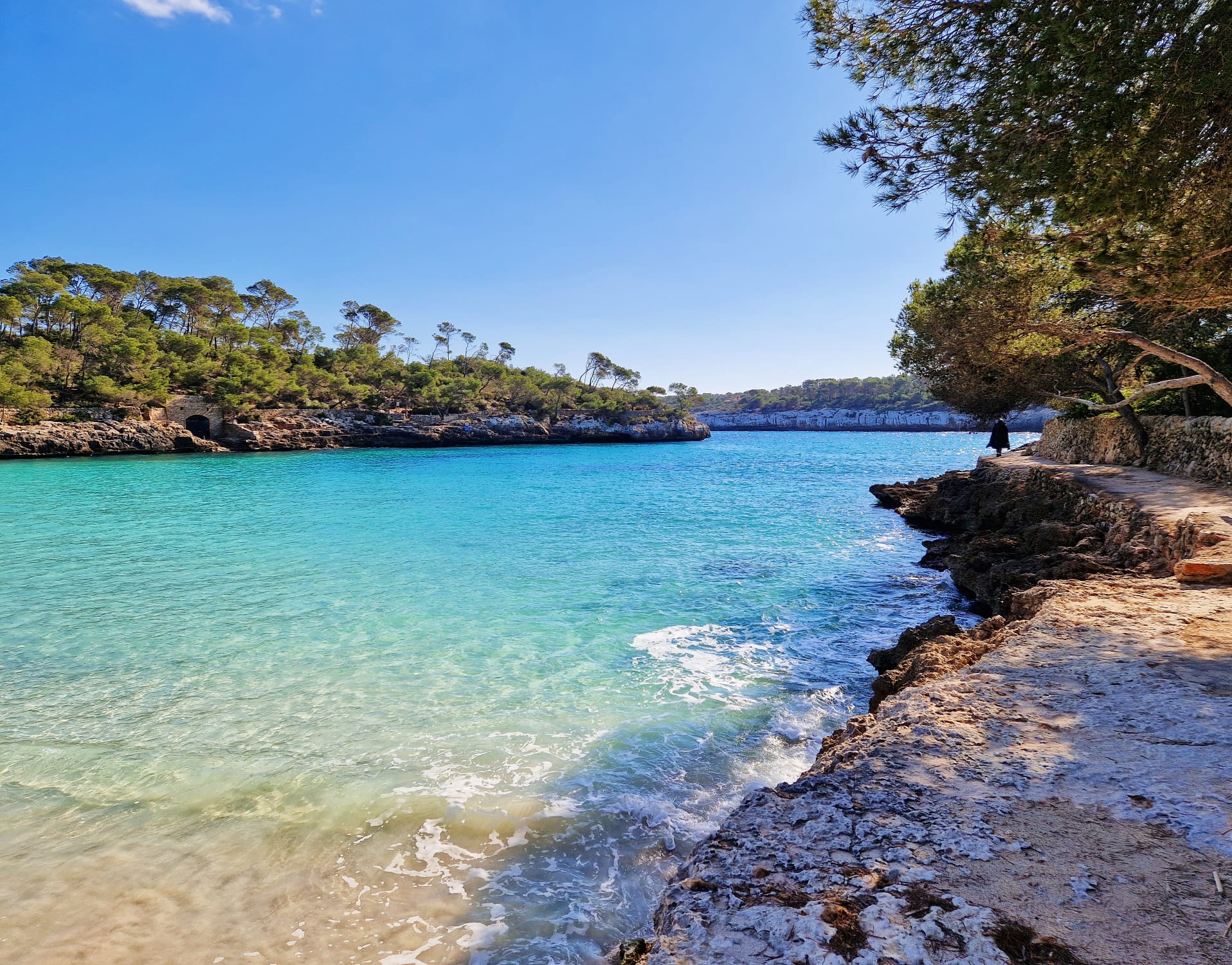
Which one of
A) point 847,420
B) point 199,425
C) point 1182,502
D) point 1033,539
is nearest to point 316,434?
point 199,425

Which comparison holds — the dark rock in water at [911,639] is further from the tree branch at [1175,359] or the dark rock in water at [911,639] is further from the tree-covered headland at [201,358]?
the tree-covered headland at [201,358]

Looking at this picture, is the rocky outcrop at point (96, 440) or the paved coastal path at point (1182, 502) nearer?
the paved coastal path at point (1182, 502)

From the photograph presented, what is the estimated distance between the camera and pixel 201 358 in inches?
2456

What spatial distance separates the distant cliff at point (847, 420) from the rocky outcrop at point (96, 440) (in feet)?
427

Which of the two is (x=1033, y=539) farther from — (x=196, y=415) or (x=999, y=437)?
(x=196, y=415)

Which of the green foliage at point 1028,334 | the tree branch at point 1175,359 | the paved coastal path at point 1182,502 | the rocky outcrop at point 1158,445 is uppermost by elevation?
the green foliage at point 1028,334

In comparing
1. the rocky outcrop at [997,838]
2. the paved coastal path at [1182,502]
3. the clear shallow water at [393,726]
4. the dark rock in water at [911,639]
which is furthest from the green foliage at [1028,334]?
the rocky outcrop at [997,838]

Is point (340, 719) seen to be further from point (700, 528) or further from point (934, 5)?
point (700, 528)

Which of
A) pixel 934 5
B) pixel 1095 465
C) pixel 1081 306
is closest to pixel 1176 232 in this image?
pixel 934 5

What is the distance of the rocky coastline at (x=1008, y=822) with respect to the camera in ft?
6.38

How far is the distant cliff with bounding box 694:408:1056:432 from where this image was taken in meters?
155

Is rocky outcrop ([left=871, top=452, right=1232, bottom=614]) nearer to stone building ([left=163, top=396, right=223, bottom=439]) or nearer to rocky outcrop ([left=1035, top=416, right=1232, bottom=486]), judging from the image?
rocky outcrop ([left=1035, top=416, right=1232, bottom=486])

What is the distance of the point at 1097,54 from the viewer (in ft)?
15.6

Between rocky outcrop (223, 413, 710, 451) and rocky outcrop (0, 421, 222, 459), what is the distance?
4.63 m
